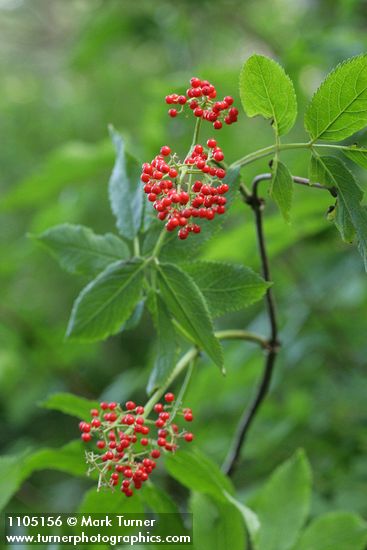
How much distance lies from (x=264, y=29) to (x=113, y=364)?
1614mm

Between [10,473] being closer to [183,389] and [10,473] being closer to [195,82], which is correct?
[183,389]

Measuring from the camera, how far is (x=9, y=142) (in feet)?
10.6

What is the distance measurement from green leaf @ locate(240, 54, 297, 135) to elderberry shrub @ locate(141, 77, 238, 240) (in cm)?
3

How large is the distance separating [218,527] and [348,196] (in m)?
0.54

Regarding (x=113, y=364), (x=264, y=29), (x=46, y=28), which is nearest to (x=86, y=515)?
(x=113, y=364)

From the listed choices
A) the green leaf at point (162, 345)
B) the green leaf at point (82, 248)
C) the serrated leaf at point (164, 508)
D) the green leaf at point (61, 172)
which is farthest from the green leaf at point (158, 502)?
the green leaf at point (61, 172)

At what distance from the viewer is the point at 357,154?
66 centimetres

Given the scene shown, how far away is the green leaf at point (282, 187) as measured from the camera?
0.67 m

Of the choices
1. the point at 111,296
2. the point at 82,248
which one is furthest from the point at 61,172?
the point at 111,296

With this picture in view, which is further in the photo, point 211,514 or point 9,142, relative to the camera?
point 9,142

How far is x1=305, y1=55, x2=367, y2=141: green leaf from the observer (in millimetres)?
616

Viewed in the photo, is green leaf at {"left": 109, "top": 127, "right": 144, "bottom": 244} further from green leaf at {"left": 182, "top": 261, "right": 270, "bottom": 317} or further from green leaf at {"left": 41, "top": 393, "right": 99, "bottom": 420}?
green leaf at {"left": 41, "top": 393, "right": 99, "bottom": 420}

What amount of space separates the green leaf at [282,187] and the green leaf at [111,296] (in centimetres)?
21

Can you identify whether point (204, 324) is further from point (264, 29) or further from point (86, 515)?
point (264, 29)
